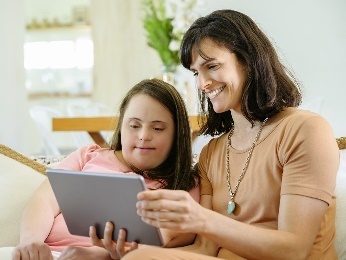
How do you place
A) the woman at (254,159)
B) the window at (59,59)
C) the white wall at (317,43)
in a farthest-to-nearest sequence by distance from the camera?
the window at (59,59), the white wall at (317,43), the woman at (254,159)

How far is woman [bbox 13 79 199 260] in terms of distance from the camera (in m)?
1.56

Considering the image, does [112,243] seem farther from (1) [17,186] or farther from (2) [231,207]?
(1) [17,186]

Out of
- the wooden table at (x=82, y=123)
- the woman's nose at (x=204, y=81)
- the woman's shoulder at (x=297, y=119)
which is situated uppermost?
the woman's nose at (x=204, y=81)

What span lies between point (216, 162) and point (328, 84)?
2707 millimetres

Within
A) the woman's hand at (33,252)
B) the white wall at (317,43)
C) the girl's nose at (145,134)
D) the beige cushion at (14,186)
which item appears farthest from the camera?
the white wall at (317,43)

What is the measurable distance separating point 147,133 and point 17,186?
0.44 m

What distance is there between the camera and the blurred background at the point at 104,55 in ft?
13.3

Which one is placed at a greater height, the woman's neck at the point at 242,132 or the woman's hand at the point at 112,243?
the woman's neck at the point at 242,132

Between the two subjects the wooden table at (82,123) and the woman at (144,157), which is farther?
the wooden table at (82,123)

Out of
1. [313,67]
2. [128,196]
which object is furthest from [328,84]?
[128,196]

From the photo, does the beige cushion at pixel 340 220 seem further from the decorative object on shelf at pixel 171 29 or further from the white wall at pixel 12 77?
the white wall at pixel 12 77

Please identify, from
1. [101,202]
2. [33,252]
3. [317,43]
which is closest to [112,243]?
[101,202]

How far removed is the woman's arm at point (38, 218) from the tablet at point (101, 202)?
169mm

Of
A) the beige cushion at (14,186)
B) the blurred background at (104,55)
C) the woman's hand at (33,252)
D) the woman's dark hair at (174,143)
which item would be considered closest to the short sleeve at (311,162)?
the woman's dark hair at (174,143)
